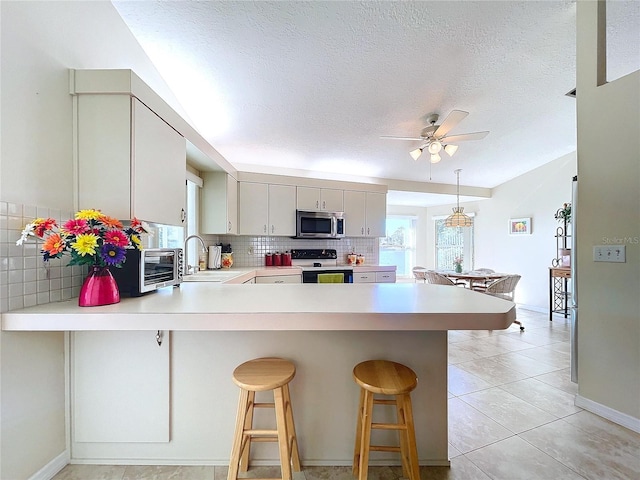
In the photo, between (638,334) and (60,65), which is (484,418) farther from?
(60,65)

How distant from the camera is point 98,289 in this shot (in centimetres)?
122

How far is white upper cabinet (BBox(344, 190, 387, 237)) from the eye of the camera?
4.39 m

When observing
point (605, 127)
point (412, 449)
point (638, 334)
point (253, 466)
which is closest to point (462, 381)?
point (638, 334)

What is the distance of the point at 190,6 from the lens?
5.72ft

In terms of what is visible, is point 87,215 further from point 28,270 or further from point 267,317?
point 267,317

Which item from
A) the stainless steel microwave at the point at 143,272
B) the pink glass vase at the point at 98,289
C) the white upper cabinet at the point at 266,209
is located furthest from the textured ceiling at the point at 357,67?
the pink glass vase at the point at 98,289

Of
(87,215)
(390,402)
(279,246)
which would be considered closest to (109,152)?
(87,215)

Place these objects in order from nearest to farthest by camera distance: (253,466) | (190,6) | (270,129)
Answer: (253,466) < (190,6) < (270,129)

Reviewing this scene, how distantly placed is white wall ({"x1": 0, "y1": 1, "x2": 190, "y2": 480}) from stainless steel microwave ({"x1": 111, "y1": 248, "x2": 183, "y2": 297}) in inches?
14.9

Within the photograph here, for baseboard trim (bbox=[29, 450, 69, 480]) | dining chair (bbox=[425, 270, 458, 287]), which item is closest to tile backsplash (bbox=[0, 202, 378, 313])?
baseboard trim (bbox=[29, 450, 69, 480])

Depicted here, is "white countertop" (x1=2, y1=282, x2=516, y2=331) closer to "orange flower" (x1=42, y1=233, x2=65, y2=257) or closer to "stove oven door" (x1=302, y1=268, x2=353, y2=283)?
"orange flower" (x1=42, y1=233, x2=65, y2=257)

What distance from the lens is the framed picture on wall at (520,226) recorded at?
5.20m

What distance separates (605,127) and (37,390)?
3.69m

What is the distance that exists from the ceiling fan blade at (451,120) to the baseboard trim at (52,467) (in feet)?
11.7
